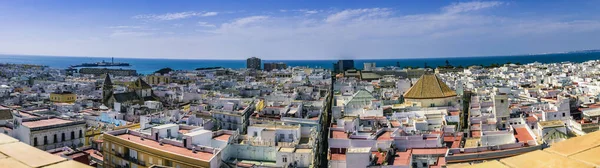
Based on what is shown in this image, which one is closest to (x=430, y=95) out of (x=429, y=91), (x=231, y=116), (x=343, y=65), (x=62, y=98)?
(x=429, y=91)

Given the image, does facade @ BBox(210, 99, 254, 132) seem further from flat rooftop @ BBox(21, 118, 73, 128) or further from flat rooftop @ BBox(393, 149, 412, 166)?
flat rooftop @ BBox(393, 149, 412, 166)

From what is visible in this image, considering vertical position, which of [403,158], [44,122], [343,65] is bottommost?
[403,158]

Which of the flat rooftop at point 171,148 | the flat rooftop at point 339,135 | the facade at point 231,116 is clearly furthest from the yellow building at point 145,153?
the facade at point 231,116

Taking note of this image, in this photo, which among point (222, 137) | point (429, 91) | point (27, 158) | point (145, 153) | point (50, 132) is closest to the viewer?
point (27, 158)

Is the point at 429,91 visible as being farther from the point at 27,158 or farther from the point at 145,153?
the point at 27,158

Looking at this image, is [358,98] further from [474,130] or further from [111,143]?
[111,143]

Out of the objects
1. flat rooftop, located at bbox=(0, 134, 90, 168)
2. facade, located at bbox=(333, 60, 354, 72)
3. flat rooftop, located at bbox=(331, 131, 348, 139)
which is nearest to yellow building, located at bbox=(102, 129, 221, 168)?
flat rooftop, located at bbox=(331, 131, 348, 139)
